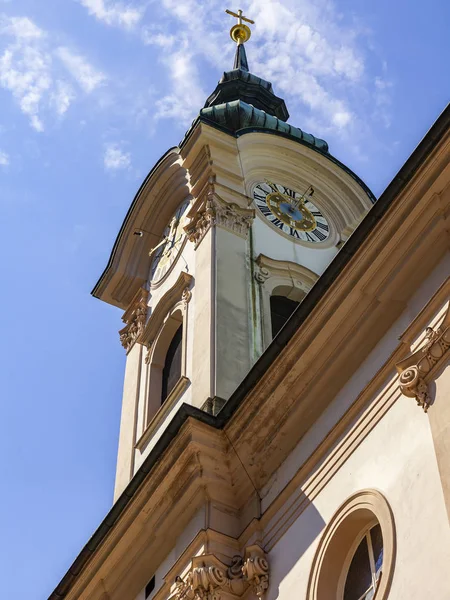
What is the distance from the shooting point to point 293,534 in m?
11.9

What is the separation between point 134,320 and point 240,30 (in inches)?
510

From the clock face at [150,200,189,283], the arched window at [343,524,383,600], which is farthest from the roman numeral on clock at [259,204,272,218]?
the arched window at [343,524,383,600]

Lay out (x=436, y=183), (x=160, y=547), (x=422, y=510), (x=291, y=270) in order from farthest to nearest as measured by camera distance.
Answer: (x=291, y=270)
(x=160, y=547)
(x=436, y=183)
(x=422, y=510)

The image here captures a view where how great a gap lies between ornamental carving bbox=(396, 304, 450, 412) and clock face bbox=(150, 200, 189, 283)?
981cm

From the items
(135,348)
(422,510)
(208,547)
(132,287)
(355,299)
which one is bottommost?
(422,510)

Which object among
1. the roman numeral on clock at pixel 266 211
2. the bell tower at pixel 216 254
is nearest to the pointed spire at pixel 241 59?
the bell tower at pixel 216 254

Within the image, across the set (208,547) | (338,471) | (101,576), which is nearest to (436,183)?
(338,471)

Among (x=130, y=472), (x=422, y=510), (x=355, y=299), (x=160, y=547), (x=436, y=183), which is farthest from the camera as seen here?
(x=130, y=472)

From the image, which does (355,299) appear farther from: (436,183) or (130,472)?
(130,472)

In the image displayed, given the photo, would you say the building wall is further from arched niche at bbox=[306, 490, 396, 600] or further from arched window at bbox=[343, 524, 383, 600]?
arched window at bbox=[343, 524, 383, 600]

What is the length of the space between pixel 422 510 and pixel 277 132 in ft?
43.1

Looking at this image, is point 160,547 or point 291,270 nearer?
point 160,547

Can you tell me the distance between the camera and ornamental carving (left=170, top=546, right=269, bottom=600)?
12031mm

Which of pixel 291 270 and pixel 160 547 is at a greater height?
pixel 291 270
